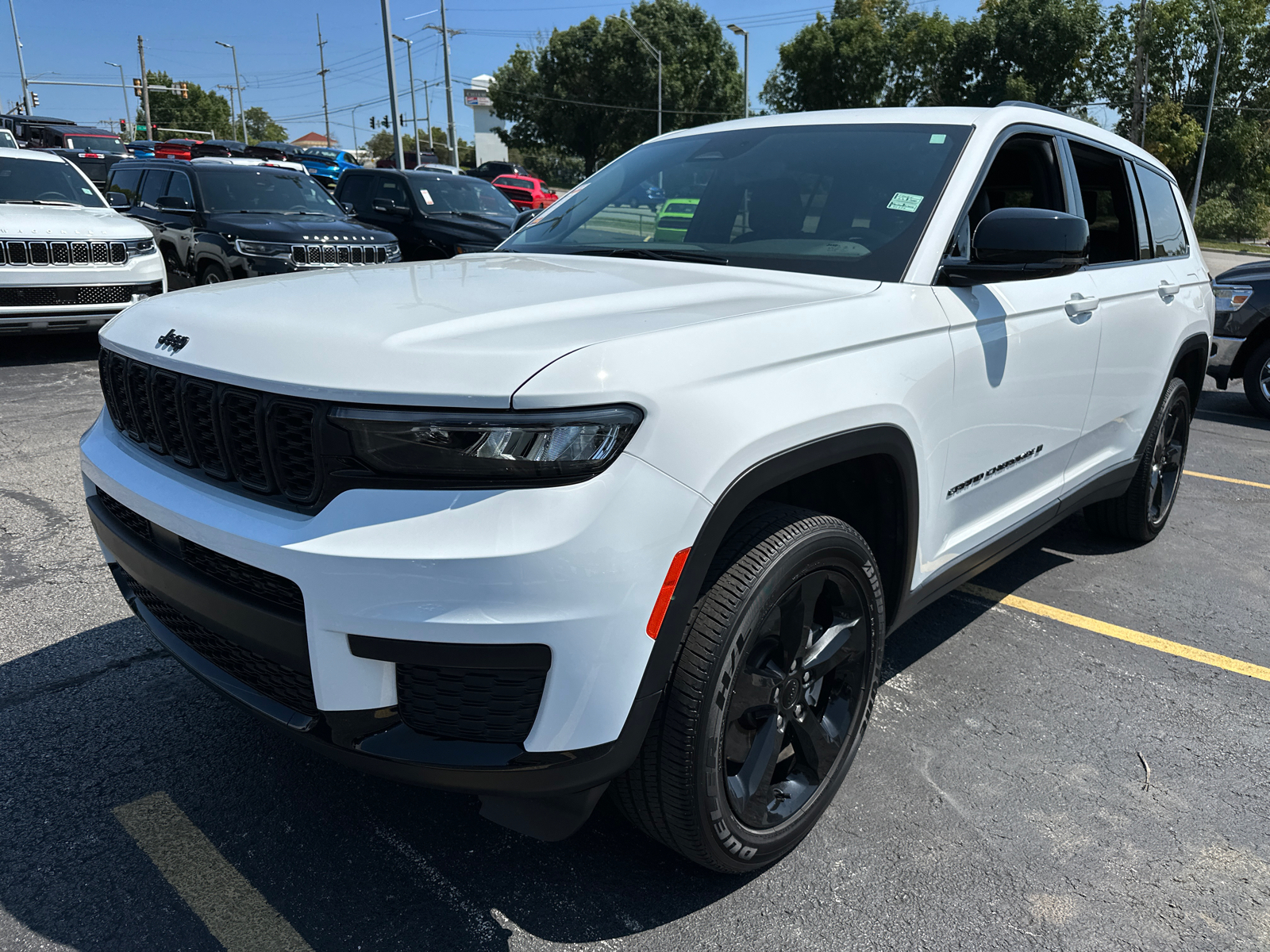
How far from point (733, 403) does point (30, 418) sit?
6.10m

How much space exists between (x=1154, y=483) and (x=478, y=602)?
13.4ft

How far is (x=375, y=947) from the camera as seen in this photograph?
6.54ft

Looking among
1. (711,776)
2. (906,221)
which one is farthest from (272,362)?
(906,221)

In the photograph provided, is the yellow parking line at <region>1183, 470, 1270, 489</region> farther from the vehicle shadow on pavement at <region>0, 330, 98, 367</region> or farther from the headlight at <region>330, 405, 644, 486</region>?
the vehicle shadow on pavement at <region>0, 330, 98, 367</region>

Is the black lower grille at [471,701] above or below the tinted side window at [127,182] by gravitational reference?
below

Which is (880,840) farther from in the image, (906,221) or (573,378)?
(906,221)

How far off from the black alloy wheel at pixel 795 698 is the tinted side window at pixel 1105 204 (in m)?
2.13

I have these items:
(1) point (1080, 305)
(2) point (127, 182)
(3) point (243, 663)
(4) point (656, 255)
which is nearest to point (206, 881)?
(3) point (243, 663)

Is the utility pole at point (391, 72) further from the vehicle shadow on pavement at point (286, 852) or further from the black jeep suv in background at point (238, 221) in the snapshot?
the vehicle shadow on pavement at point (286, 852)

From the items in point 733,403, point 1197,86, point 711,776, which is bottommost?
point 711,776

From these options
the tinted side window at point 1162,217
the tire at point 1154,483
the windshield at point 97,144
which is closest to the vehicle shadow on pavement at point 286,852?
the tire at point 1154,483

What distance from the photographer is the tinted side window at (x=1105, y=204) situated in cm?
361

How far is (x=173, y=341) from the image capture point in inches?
82.6

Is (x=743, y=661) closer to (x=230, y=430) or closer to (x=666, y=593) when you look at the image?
(x=666, y=593)
